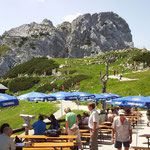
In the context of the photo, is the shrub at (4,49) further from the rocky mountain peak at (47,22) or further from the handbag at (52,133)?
the handbag at (52,133)

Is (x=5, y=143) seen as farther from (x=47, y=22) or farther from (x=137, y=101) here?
(x=47, y=22)

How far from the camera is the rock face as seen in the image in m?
152

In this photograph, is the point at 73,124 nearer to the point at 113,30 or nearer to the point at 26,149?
the point at 26,149

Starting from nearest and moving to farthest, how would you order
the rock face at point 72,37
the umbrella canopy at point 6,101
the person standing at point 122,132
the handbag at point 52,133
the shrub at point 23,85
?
the person standing at point 122,132 → the umbrella canopy at point 6,101 → the handbag at point 52,133 → the shrub at point 23,85 → the rock face at point 72,37

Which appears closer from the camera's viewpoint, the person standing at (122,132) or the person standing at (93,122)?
the person standing at (122,132)

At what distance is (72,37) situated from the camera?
6663 inches

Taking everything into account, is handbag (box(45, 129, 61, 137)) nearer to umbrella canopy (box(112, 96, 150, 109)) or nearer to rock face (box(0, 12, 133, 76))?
umbrella canopy (box(112, 96, 150, 109))

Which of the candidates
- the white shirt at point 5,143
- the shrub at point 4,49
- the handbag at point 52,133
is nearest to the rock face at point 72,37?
the shrub at point 4,49

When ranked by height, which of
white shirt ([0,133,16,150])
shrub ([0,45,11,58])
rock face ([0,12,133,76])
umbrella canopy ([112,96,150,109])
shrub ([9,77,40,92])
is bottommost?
white shirt ([0,133,16,150])

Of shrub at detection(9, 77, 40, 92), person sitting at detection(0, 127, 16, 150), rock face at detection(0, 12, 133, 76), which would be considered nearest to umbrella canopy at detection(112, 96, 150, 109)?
person sitting at detection(0, 127, 16, 150)

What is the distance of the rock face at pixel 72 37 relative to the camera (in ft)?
498

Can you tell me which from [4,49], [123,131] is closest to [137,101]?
[123,131]

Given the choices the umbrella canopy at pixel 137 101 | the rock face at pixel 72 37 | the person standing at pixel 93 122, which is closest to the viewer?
the person standing at pixel 93 122

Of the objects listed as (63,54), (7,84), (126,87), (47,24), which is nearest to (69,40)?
(63,54)
